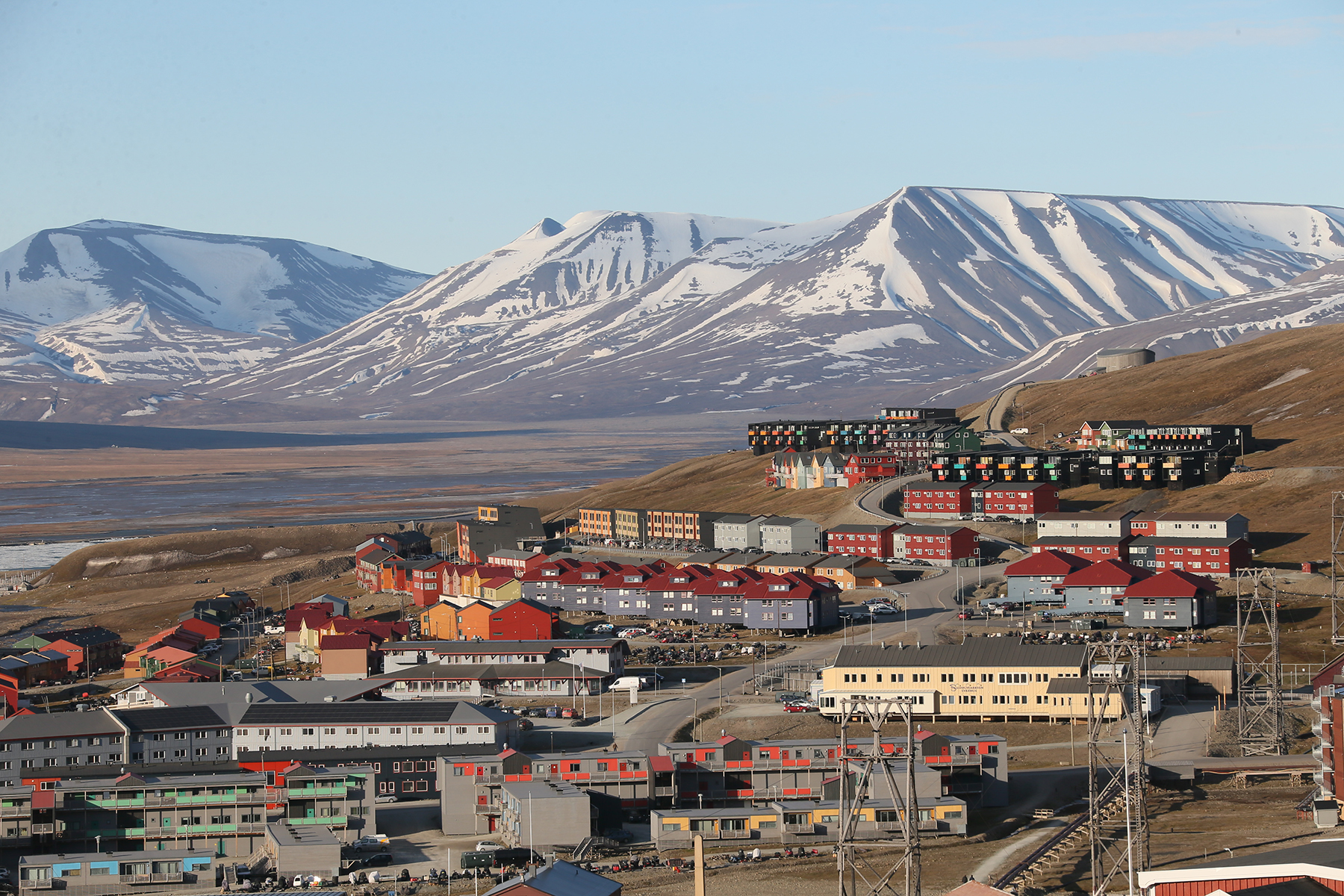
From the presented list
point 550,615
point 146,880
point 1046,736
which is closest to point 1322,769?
point 1046,736

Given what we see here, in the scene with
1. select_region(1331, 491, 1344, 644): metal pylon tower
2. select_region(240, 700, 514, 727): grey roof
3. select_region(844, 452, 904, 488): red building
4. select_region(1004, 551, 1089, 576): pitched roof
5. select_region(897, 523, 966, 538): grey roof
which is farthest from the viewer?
select_region(844, 452, 904, 488): red building

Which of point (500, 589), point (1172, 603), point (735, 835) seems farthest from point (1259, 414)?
point (735, 835)

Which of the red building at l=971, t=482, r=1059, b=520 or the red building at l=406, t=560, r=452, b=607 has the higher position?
the red building at l=971, t=482, r=1059, b=520

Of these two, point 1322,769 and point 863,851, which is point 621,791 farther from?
point 1322,769

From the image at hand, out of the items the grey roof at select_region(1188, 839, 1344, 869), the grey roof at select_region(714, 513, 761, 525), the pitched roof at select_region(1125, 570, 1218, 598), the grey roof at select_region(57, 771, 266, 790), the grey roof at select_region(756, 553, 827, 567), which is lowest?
the grey roof at select_region(1188, 839, 1344, 869)

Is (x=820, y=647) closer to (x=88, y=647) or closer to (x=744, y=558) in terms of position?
(x=744, y=558)

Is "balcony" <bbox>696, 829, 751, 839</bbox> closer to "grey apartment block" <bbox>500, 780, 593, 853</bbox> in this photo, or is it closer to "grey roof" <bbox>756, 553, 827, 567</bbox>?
"grey apartment block" <bbox>500, 780, 593, 853</bbox>

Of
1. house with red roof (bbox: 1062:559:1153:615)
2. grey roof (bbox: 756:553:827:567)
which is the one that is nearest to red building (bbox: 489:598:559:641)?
grey roof (bbox: 756:553:827:567)
